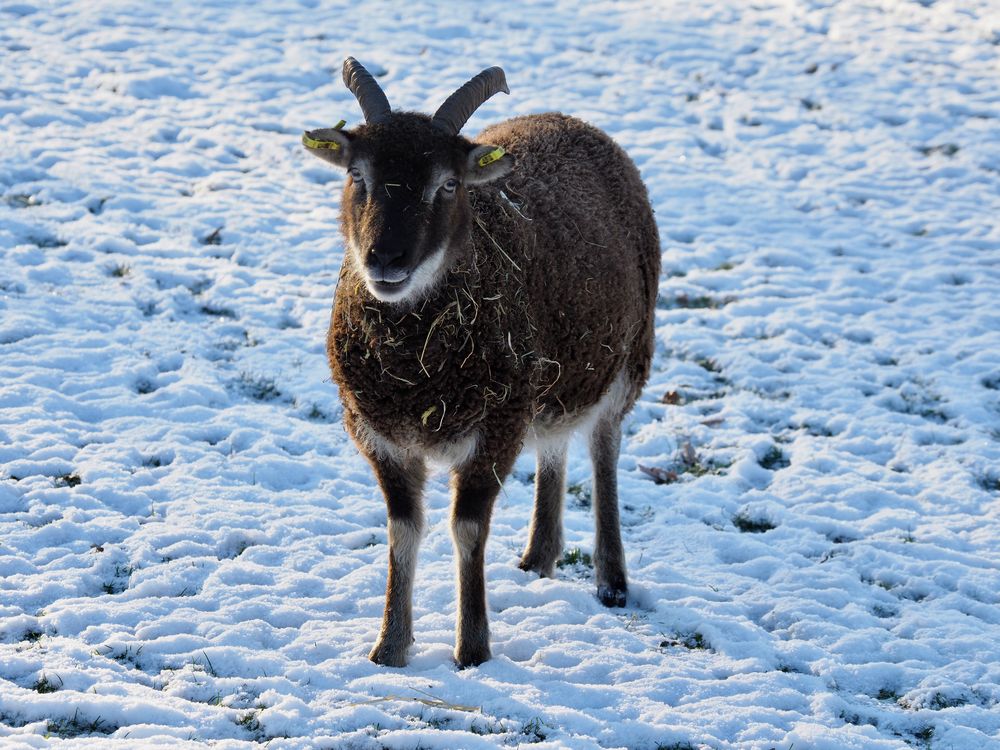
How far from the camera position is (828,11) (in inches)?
680

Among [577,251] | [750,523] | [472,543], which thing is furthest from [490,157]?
[750,523]

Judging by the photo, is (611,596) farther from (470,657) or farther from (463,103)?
(463,103)

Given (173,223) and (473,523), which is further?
(173,223)

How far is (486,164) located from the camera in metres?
5.11

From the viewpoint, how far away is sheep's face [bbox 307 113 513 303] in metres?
4.70

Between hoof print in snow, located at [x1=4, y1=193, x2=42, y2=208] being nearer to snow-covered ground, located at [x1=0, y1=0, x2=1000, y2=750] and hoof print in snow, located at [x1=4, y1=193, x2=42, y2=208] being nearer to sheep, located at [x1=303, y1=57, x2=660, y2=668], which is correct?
snow-covered ground, located at [x1=0, y1=0, x2=1000, y2=750]

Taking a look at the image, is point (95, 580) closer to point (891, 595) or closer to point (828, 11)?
point (891, 595)

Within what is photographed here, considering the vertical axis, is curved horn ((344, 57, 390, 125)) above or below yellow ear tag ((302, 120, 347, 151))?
above

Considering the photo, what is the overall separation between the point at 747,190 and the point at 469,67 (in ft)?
15.8

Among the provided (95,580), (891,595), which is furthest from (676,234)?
(95,580)

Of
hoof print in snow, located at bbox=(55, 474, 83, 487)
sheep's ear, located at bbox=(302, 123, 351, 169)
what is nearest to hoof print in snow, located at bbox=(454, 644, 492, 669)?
sheep's ear, located at bbox=(302, 123, 351, 169)

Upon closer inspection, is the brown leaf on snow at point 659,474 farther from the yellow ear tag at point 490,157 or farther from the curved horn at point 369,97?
the curved horn at point 369,97

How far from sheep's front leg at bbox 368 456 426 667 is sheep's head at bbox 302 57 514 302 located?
0.92 meters

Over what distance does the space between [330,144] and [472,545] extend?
2153 millimetres
